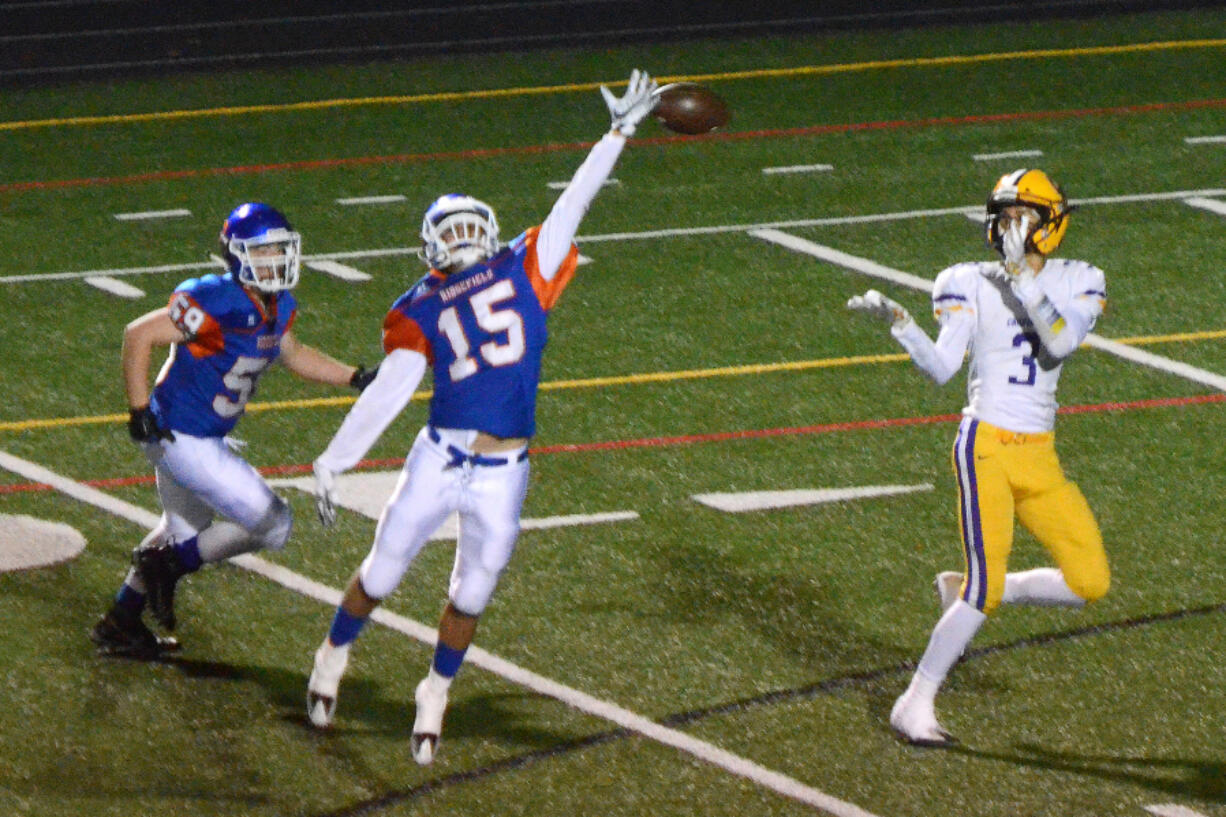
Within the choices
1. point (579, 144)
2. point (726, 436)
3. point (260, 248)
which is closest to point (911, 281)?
point (726, 436)

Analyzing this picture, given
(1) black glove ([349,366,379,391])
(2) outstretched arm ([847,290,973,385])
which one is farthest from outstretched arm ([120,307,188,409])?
(2) outstretched arm ([847,290,973,385])

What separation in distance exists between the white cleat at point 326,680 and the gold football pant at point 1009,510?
1.99 m

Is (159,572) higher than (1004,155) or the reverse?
the reverse

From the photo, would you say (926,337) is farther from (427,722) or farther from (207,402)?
(207,402)

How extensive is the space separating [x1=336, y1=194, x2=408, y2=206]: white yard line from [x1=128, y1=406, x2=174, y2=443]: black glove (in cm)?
770

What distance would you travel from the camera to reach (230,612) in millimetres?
8023

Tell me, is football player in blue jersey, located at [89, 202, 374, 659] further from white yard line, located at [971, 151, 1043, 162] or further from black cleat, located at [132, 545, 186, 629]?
white yard line, located at [971, 151, 1043, 162]

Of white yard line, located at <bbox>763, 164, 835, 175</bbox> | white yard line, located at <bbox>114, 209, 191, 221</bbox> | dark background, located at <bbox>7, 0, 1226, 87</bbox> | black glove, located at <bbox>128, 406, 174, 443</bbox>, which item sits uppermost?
dark background, located at <bbox>7, 0, 1226, 87</bbox>

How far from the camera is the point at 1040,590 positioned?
23.2ft

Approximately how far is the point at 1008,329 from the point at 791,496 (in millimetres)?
2629

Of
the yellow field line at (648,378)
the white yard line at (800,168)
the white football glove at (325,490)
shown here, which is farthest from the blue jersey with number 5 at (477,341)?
the white yard line at (800,168)

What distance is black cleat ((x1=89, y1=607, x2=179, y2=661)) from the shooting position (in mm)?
Answer: 7578

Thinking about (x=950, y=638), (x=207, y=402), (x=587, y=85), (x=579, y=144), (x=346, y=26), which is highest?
(x=346, y=26)

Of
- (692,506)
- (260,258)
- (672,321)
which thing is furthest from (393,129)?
(260,258)
